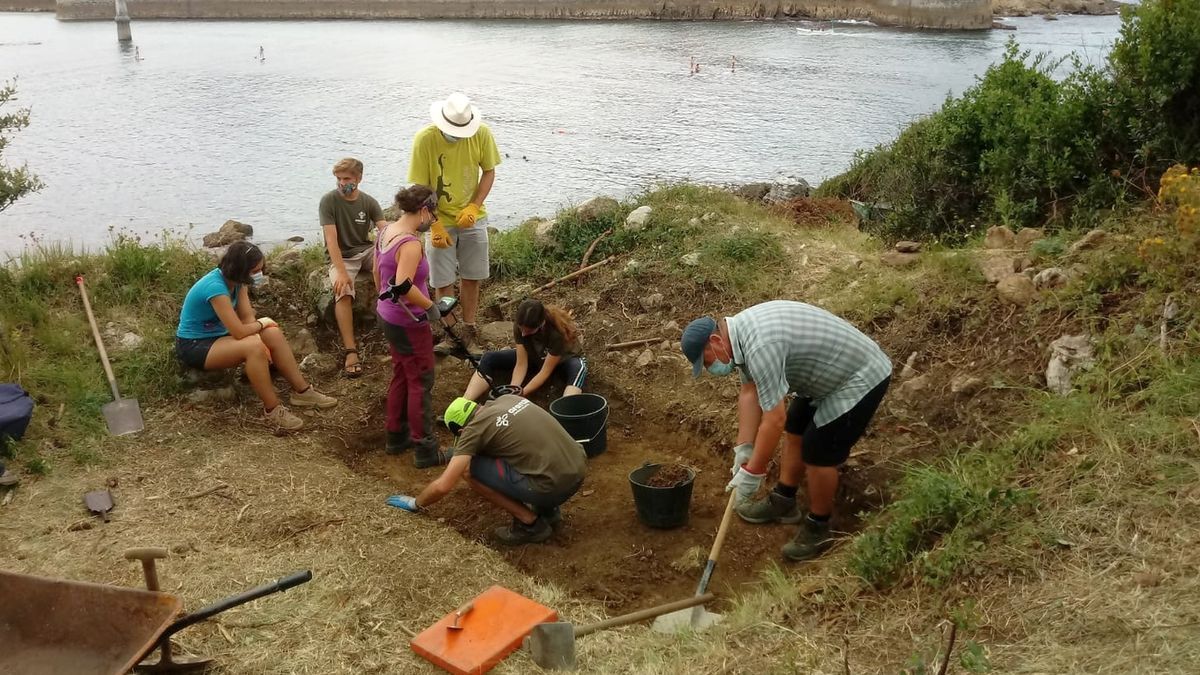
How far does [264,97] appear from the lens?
80.5ft

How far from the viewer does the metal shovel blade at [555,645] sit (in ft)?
12.4

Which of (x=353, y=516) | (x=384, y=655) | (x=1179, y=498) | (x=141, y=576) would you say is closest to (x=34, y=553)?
(x=141, y=576)

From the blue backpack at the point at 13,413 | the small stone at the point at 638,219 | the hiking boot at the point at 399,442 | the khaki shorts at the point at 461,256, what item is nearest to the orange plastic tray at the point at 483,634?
the hiking boot at the point at 399,442

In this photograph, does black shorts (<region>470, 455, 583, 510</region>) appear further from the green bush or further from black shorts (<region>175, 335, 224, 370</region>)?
the green bush

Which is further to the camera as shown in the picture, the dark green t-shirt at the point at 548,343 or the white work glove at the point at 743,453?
the dark green t-shirt at the point at 548,343

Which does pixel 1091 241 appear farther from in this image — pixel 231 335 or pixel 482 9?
pixel 482 9

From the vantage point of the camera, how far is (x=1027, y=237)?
6.20m

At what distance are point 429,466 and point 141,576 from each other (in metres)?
1.85

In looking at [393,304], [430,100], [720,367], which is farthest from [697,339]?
[430,100]

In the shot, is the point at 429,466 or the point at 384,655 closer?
the point at 384,655

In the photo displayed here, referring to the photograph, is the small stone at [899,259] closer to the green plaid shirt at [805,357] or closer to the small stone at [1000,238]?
the small stone at [1000,238]

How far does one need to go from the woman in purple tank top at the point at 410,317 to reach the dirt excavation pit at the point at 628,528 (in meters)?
0.24

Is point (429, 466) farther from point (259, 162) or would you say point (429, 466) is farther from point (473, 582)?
point (259, 162)

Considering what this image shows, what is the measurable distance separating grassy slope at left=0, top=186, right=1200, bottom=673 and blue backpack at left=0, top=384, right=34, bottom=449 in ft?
0.34
